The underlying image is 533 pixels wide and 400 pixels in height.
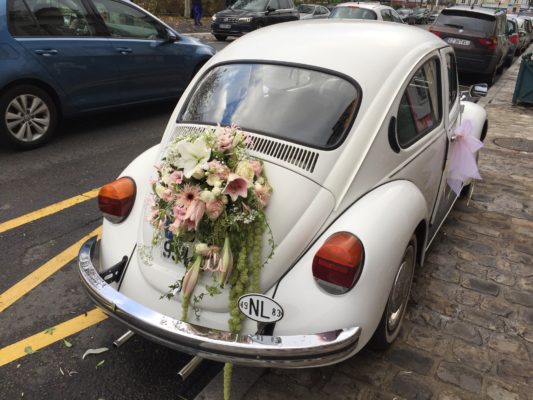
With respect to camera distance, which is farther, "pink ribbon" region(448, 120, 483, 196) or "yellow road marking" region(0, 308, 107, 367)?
"pink ribbon" region(448, 120, 483, 196)

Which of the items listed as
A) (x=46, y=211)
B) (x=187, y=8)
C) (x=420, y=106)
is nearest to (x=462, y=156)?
(x=420, y=106)

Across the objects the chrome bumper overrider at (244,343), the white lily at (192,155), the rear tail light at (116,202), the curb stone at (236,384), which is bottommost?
the curb stone at (236,384)

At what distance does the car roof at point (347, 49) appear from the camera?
2881 mm

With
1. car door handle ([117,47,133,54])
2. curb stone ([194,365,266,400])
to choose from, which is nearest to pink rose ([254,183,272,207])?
curb stone ([194,365,266,400])

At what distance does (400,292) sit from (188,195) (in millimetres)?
1391

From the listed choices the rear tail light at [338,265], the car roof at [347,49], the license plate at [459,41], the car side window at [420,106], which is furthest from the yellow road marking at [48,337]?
the license plate at [459,41]

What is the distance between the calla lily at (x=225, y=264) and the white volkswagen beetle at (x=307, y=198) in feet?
0.26

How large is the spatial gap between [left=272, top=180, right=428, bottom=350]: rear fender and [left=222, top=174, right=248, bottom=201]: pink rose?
441mm

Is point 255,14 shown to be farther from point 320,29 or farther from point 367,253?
point 367,253

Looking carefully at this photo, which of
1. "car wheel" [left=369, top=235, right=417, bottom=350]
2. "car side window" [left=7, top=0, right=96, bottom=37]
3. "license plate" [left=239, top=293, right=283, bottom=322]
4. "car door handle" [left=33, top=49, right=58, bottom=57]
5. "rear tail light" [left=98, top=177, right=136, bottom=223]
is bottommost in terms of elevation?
"car wheel" [left=369, top=235, right=417, bottom=350]

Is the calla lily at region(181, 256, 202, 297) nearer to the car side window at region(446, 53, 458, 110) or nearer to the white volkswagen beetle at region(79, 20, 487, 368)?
the white volkswagen beetle at region(79, 20, 487, 368)

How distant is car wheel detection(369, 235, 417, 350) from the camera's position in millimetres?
2658

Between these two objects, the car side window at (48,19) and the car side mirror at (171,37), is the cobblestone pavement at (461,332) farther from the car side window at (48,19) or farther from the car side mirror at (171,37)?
the car side window at (48,19)

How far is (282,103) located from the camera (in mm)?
2848
